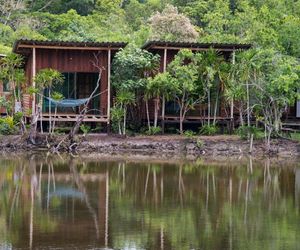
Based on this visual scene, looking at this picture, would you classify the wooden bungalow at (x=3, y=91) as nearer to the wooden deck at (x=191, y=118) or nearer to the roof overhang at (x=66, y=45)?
the roof overhang at (x=66, y=45)

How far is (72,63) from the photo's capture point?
28.6m

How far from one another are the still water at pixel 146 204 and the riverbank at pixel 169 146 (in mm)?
2778

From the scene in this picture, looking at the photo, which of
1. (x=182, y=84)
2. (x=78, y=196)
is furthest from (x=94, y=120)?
(x=78, y=196)

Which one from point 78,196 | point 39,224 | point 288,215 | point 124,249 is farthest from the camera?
point 78,196

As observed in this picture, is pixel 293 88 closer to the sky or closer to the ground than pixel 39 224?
closer to the sky

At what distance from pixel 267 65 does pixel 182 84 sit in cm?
324

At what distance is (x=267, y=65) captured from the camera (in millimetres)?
27062

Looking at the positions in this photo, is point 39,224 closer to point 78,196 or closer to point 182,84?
point 78,196

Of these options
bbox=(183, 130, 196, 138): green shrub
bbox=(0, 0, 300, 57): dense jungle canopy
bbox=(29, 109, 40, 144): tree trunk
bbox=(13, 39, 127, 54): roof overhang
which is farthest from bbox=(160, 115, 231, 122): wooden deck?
bbox=(29, 109, 40, 144): tree trunk

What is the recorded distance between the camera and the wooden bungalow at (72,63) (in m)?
27.6

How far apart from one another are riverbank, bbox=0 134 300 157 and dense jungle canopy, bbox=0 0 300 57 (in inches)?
242

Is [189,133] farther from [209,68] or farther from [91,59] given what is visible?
[91,59]

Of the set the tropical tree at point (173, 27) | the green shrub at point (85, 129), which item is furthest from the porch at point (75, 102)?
the tropical tree at point (173, 27)

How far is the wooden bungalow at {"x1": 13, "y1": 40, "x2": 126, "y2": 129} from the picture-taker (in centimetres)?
2764
